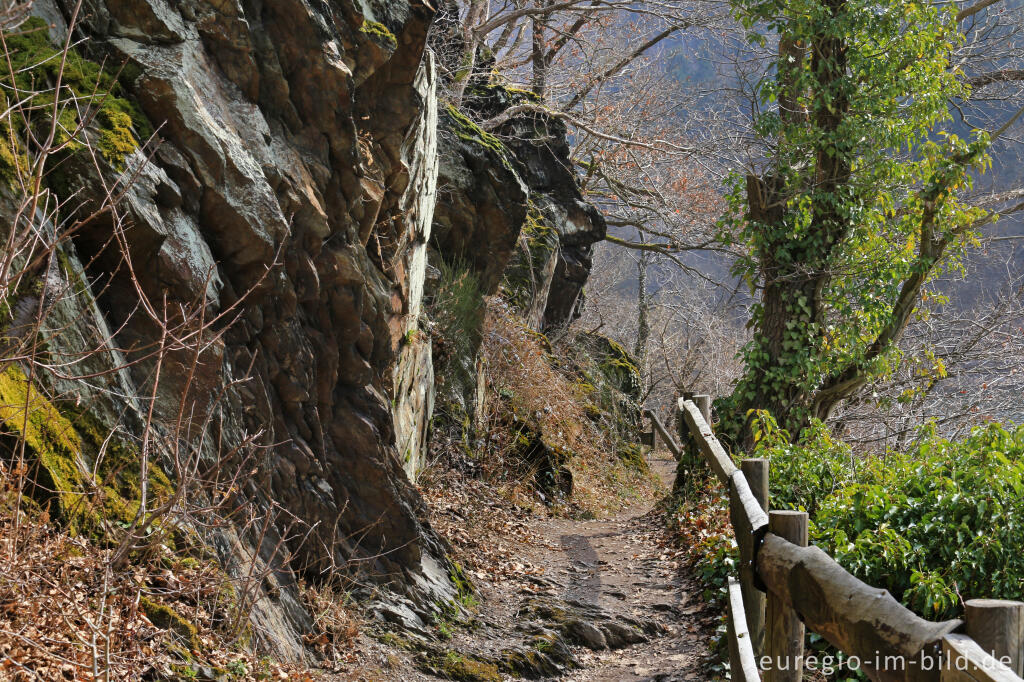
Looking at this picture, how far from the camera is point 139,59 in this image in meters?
4.66

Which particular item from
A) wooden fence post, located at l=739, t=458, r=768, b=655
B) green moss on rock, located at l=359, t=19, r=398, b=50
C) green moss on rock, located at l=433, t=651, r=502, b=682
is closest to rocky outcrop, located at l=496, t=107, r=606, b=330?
green moss on rock, located at l=359, t=19, r=398, b=50

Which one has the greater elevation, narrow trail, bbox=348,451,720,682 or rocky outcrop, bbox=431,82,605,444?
rocky outcrop, bbox=431,82,605,444

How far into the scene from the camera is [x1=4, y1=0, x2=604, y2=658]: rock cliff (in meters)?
4.18

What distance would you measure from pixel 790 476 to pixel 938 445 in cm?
141

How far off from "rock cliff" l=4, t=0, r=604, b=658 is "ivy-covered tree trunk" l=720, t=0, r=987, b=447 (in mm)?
4856

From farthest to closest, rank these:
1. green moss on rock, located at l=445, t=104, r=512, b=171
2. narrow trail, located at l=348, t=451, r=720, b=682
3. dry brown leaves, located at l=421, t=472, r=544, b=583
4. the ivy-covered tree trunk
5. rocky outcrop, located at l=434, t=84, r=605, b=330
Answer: green moss on rock, located at l=445, t=104, r=512, b=171
rocky outcrop, located at l=434, t=84, r=605, b=330
the ivy-covered tree trunk
dry brown leaves, located at l=421, t=472, r=544, b=583
narrow trail, located at l=348, t=451, r=720, b=682

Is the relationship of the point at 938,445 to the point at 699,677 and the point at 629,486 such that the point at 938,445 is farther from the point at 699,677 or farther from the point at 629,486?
the point at 629,486

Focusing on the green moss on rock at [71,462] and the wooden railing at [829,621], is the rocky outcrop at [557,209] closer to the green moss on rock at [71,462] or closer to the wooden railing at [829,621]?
the wooden railing at [829,621]

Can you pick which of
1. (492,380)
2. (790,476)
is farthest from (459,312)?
(790,476)

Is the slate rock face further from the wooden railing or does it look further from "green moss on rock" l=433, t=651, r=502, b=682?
the wooden railing

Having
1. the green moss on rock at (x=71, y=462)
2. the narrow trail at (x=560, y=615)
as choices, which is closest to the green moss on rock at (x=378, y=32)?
the green moss on rock at (x=71, y=462)

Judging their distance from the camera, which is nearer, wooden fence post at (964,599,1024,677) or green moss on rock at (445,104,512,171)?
wooden fence post at (964,599,1024,677)

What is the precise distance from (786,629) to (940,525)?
192cm

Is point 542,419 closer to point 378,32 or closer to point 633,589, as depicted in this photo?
point 633,589
